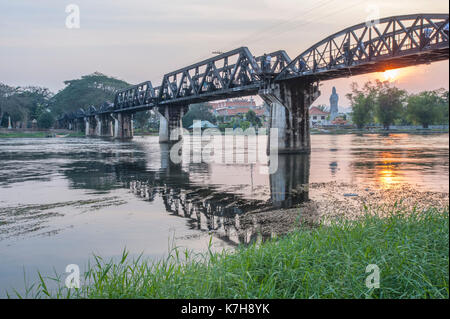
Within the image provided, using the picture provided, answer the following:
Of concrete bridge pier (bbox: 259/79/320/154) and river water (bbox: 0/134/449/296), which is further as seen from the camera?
concrete bridge pier (bbox: 259/79/320/154)

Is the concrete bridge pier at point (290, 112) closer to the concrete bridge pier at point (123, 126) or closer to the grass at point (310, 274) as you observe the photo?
the grass at point (310, 274)

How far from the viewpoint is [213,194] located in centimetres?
1717

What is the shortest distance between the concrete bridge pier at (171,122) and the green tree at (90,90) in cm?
8243

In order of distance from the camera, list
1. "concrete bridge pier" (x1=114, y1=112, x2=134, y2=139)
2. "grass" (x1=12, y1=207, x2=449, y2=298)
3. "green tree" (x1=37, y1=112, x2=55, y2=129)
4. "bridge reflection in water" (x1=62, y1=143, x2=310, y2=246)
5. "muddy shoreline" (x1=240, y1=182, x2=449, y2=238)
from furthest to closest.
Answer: "green tree" (x1=37, y1=112, x2=55, y2=129) < "concrete bridge pier" (x1=114, y1=112, x2=134, y2=139) < "bridge reflection in water" (x1=62, y1=143, x2=310, y2=246) < "muddy shoreline" (x1=240, y1=182, x2=449, y2=238) < "grass" (x1=12, y1=207, x2=449, y2=298)

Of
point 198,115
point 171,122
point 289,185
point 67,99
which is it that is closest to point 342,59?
point 289,185

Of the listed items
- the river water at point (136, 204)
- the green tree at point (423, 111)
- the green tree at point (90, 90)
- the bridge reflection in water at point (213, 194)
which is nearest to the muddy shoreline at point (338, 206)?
the bridge reflection in water at point (213, 194)

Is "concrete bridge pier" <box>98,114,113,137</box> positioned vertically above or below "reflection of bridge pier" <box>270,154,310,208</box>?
above

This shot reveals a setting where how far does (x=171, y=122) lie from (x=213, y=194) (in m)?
60.9

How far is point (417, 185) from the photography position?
18.5 meters

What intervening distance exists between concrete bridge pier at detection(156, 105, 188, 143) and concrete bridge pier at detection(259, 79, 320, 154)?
36.6 meters

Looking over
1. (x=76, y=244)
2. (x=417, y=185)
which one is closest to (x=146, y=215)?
(x=76, y=244)

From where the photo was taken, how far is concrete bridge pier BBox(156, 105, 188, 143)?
75000mm

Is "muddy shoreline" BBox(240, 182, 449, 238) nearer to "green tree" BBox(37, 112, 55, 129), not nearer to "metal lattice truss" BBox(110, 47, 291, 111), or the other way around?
"metal lattice truss" BBox(110, 47, 291, 111)

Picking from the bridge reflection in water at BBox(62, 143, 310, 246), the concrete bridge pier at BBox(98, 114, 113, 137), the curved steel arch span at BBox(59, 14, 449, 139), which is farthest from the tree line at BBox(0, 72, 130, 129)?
the bridge reflection in water at BBox(62, 143, 310, 246)
